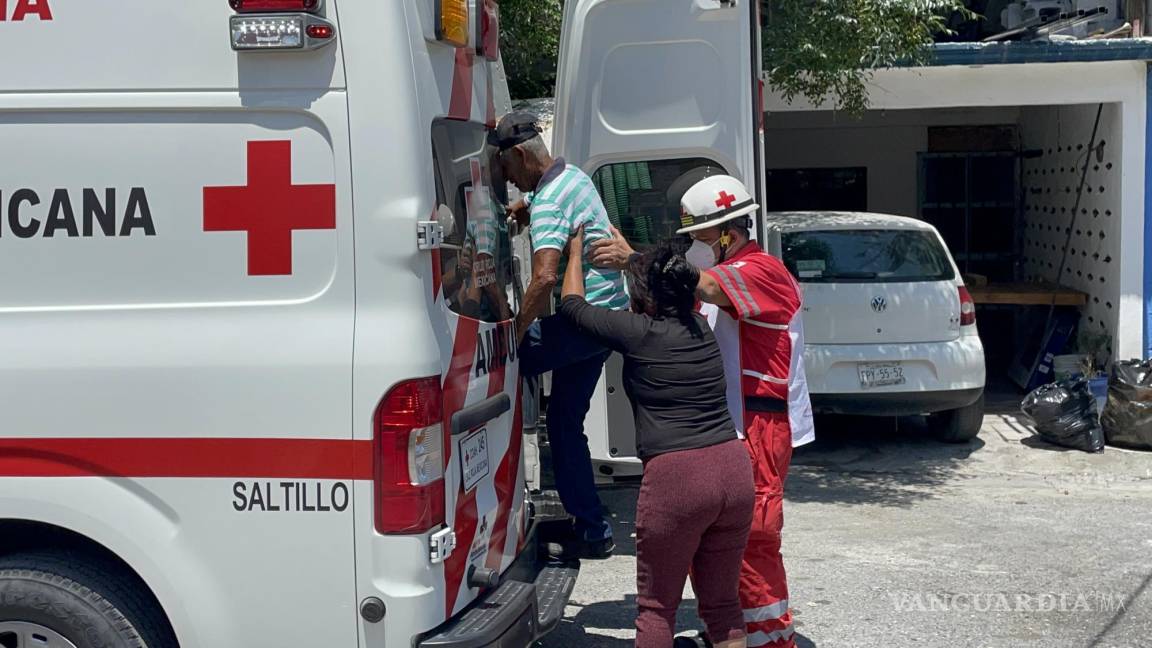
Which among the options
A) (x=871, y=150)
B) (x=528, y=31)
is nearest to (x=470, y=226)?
(x=528, y=31)

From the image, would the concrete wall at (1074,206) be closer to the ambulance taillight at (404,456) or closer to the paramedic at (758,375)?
the paramedic at (758,375)

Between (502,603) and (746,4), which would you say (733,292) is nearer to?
(502,603)

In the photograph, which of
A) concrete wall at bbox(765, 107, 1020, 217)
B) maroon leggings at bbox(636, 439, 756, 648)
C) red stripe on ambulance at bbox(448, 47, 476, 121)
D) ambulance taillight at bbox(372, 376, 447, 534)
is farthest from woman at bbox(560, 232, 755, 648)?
concrete wall at bbox(765, 107, 1020, 217)

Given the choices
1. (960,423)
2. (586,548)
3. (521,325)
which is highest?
(521,325)

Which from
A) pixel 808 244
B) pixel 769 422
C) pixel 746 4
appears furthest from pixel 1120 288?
pixel 769 422

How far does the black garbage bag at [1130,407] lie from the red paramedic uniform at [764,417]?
5.55 meters

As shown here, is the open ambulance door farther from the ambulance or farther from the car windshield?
the car windshield

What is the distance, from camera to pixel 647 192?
6.30 metres

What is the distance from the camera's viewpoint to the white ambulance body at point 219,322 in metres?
3.55

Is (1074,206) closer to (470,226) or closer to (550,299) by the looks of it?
(550,299)

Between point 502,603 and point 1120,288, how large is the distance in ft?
27.2

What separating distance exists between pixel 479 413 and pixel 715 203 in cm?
130

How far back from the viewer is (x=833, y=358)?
8.88 metres

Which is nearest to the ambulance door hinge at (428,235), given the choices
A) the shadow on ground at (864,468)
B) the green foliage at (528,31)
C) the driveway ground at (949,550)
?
the driveway ground at (949,550)
